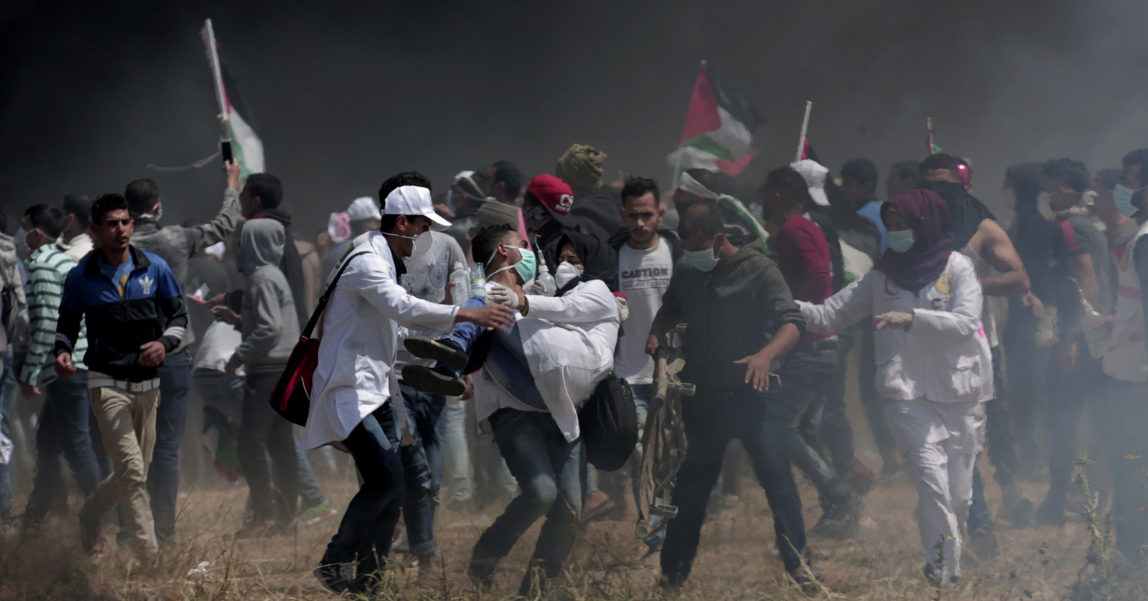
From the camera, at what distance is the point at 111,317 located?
16.2 feet

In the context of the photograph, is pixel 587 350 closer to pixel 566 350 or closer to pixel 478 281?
pixel 566 350

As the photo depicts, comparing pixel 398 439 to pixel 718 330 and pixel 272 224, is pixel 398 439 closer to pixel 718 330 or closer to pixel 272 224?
pixel 718 330

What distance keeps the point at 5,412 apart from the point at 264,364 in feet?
5.41

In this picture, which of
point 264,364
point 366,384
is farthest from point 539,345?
point 264,364

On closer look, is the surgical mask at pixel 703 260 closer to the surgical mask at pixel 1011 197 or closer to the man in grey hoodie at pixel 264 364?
the man in grey hoodie at pixel 264 364

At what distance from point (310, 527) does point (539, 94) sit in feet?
23.7

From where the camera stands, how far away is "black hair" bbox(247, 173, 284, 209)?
630 cm

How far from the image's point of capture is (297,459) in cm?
646

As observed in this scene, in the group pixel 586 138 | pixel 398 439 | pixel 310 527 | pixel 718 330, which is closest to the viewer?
pixel 398 439

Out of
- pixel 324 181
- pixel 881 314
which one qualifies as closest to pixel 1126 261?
pixel 881 314

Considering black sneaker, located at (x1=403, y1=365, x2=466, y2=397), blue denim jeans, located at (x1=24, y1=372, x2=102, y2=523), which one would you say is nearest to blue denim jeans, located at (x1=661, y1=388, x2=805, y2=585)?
black sneaker, located at (x1=403, y1=365, x2=466, y2=397)

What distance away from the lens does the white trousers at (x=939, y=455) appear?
4992 millimetres

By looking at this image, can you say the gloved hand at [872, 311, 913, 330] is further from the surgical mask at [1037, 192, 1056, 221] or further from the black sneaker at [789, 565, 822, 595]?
the surgical mask at [1037, 192, 1056, 221]

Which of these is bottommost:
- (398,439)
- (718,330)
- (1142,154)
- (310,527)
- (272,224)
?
(310,527)
